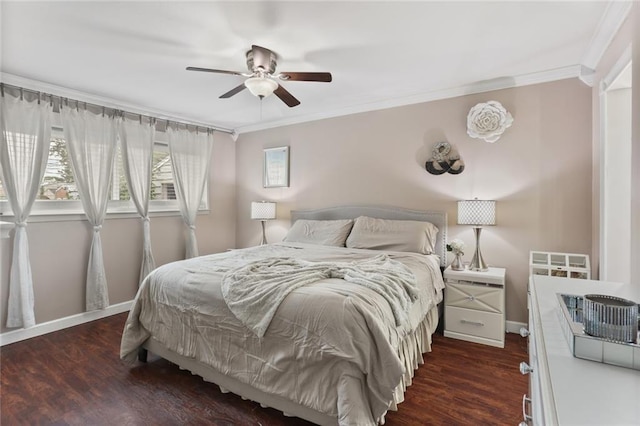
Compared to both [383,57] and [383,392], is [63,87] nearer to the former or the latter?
[383,57]

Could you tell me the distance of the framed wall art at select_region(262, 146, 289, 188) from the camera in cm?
452

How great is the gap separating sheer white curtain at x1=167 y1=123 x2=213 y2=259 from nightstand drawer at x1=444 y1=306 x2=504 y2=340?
3311 millimetres

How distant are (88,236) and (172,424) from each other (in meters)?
2.53

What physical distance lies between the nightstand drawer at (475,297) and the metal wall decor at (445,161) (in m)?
1.18

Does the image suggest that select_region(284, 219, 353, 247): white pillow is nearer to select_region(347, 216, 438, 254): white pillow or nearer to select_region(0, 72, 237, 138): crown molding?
select_region(347, 216, 438, 254): white pillow

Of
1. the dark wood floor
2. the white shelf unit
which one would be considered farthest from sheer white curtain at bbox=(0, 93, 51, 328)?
the white shelf unit

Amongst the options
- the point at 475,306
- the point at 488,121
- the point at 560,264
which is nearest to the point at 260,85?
the point at 488,121

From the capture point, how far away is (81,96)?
3277 mm

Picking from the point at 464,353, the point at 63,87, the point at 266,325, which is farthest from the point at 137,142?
the point at 464,353

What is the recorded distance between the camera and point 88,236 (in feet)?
11.2

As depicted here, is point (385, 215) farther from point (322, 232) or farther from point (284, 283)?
point (284, 283)

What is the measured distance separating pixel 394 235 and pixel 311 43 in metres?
1.95

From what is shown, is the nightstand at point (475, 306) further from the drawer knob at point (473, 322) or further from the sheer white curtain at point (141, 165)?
the sheer white curtain at point (141, 165)

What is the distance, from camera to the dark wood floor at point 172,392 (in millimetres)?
1835
